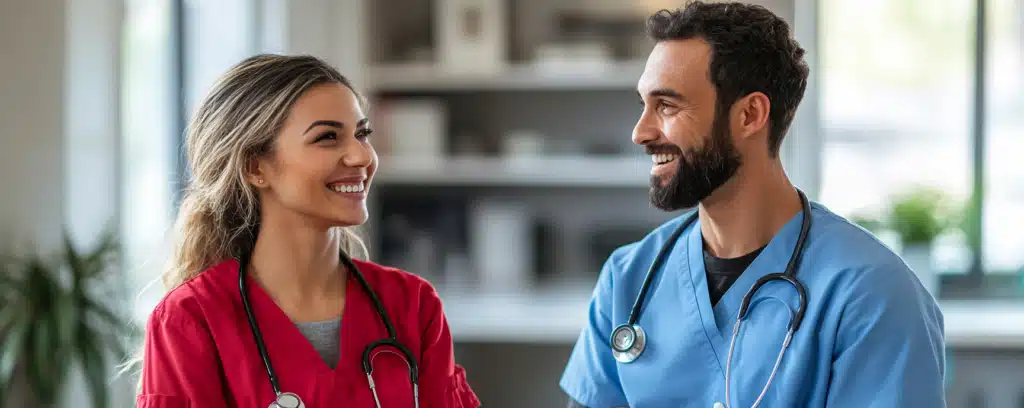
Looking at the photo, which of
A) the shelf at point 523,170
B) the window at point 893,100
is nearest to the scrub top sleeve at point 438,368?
the shelf at point 523,170

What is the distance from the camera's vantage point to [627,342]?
61.1 inches

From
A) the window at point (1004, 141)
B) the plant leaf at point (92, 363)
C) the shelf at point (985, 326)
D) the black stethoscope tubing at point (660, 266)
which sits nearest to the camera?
the black stethoscope tubing at point (660, 266)

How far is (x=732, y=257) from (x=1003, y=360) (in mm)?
2406

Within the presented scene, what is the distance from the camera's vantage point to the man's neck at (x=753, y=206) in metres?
1.53

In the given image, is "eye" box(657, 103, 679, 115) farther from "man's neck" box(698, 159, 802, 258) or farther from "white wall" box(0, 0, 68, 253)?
"white wall" box(0, 0, 68, 253)

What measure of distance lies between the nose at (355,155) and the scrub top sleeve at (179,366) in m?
0.29

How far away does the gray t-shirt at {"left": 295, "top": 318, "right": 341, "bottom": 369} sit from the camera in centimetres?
145

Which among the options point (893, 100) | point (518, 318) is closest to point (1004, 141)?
point (893, 100)

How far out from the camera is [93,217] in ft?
7.12

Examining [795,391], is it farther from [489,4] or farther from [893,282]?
[489,4]

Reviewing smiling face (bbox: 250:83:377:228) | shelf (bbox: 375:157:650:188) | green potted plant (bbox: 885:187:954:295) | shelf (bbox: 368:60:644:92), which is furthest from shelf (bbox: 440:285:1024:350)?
smiling face (bbox: 250:83:377:228)

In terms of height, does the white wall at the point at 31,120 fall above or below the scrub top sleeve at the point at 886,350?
above

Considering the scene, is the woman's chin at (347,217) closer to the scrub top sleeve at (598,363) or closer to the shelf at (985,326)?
the scrub top sleeve at (598,363)

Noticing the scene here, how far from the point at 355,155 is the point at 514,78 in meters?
2.30
